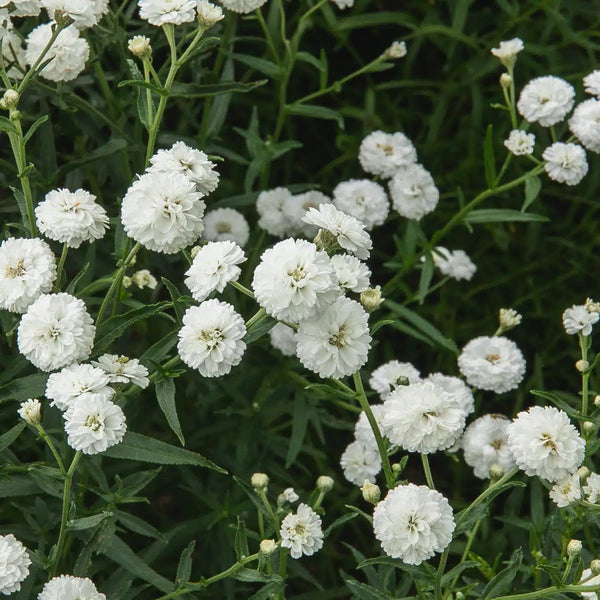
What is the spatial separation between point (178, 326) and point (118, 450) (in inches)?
11.3

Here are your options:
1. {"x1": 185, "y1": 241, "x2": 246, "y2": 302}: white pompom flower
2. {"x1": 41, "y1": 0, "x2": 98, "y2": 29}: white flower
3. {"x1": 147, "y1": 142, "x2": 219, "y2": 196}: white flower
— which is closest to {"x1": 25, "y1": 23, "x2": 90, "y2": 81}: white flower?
{"x1": 41, "y1": 0, "x2": 98, "y2": 29}: white flower

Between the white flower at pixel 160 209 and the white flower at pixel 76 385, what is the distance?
0.94 feet

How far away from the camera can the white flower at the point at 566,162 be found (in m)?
2.50

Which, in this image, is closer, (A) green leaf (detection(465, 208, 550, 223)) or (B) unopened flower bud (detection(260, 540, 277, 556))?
(B) unopened flower bud (detection(260, 540, 277, 556))

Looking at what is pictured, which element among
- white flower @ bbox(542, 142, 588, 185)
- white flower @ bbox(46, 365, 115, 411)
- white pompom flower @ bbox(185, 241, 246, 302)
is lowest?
white flower @ bbox(542, 142, 588, 185)

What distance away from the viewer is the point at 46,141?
2430 mm

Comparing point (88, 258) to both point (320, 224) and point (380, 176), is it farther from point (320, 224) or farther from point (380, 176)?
point (380, 176)

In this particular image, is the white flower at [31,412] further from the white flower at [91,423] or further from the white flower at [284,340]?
the white flower at [284,340]

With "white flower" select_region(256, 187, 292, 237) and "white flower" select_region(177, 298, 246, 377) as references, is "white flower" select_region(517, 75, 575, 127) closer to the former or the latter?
"white flower" select_region(256, 187, 292, 237)

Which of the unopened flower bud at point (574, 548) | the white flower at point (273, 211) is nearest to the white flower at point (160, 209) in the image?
the white flower at point (273, 211)

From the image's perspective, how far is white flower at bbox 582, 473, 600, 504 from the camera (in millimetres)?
1878

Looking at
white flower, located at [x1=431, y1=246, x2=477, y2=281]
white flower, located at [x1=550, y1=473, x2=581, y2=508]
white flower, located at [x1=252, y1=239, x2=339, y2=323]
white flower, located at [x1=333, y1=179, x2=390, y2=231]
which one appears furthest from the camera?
white flower, located at [x1=431, y1=246, x2=477, y2=281]

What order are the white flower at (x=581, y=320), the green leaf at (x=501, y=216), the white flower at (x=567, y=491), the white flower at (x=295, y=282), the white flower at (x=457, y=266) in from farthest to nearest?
the white flower at (x=457, y=266) → the green leaf at (x=501, y=216) → the white flower at (x=581, y=320) → the white flower at (x=567, y=491) → the white flower at (x=295, y=282)

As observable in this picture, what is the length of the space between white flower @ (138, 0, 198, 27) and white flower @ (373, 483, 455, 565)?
113 cm
